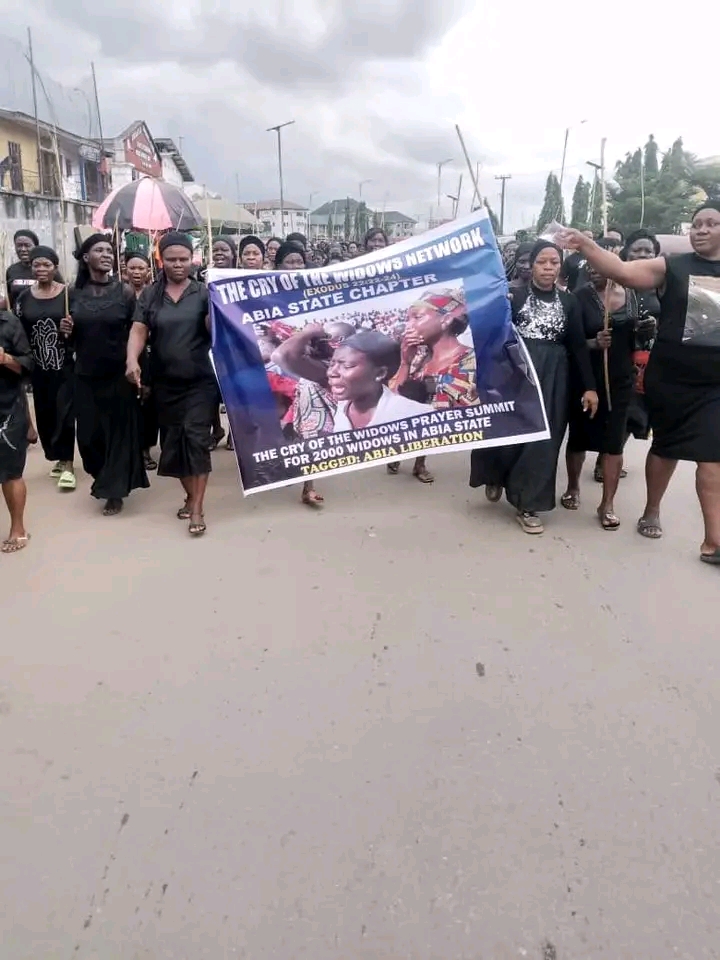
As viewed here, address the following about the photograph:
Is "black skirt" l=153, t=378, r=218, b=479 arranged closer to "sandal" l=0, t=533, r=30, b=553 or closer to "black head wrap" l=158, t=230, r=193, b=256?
"black head wrap" l=158, t=230, r=193, b=256

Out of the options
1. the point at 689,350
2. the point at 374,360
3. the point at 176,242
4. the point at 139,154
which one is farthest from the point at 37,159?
the point at 689,350

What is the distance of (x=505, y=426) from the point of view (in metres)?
4.45

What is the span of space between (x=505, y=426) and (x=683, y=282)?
3.97 ft

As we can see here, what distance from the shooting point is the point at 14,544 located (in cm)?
418

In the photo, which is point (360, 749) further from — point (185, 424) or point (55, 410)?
point (55, 410)

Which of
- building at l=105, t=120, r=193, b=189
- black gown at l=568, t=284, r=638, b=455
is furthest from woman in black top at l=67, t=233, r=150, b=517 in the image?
building at l=105, t=120, r=193, b=189

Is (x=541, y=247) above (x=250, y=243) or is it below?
below

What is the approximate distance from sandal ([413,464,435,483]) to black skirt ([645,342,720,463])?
168 cm

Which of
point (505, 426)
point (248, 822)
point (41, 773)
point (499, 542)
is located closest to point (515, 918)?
point (248, 822)

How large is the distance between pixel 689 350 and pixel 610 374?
63 centimetres

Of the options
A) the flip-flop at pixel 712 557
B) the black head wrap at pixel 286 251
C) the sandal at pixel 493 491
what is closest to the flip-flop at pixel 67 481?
the black head wrap at pixel 286 251

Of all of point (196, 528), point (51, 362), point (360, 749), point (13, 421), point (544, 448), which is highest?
point (51, 362)

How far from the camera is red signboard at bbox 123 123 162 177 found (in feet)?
110

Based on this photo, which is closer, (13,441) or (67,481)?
(13,441)
